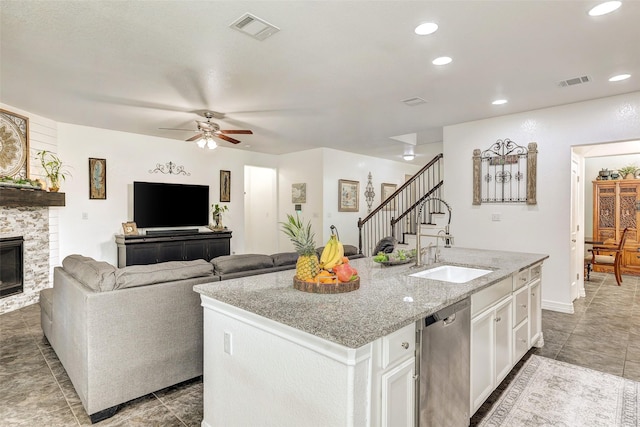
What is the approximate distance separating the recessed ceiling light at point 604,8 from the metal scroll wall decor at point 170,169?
6220 millimetres

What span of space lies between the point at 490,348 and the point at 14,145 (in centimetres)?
580

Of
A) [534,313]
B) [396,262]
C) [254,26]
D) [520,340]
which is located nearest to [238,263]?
[396,262]

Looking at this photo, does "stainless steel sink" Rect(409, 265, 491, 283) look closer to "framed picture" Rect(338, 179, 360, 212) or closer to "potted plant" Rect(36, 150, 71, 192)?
"framed picture" Rect(338, 179, 360, 212)

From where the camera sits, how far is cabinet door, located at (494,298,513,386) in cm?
230

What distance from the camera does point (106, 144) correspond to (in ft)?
18.5

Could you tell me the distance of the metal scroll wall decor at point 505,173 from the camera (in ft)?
14.9

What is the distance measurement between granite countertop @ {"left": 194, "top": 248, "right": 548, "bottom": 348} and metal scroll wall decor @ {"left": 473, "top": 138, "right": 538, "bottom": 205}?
2.74 m

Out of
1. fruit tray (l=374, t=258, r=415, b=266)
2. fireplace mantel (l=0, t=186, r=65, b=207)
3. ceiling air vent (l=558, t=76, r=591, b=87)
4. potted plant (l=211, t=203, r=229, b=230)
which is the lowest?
fruit tray (l=374, t=258, r=415, b=266)

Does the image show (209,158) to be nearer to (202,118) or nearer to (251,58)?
(202,118)

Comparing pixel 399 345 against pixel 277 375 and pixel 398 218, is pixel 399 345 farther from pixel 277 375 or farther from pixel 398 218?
pixel 398 218

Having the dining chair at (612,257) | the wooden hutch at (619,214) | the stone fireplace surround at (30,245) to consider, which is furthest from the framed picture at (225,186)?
the wooden hutch at (619,214)

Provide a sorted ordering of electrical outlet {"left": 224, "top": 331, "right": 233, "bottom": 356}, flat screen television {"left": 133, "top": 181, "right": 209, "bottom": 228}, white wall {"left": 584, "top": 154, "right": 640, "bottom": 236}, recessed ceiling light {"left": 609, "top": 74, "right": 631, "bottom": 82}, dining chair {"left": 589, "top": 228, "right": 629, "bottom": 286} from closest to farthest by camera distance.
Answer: electrical outlet {"left": 224, "top": 331, "right": 233, "bottom": 356} → recessed ceiling light {"left": 609, "top": 74, "right": 631, "bottom": 82} → dining chair {"left": 589, "top": 228, "right": 629, "bottom": 286} → flat screen television {"left": 133, "top": 181, "right": 209, "bottom": 228} → white wall {"left": 584, "top": 154, "right": 640, "bottom": 236}

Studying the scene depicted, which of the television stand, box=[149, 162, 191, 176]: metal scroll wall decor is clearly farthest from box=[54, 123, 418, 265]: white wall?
the television stand

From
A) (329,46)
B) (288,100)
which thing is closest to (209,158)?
(288,100)
